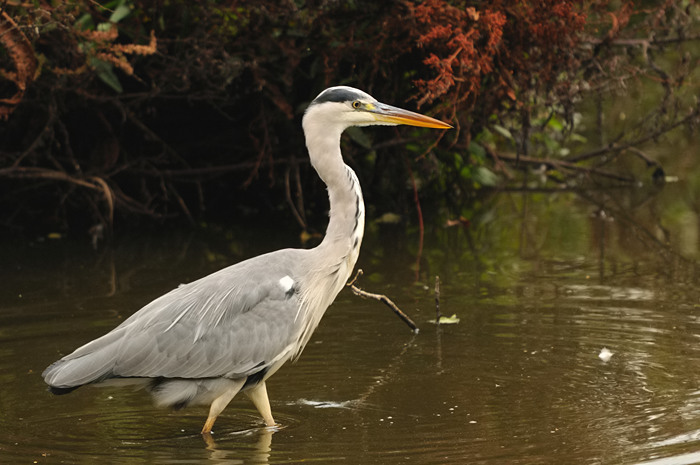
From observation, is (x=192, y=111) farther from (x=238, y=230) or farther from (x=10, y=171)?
(x=10, y=171)

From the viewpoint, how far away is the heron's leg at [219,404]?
17.0ft

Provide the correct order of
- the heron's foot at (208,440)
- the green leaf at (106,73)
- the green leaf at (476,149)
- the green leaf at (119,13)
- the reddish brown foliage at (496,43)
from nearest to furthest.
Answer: the heron's foot at (208,440) < the reddish brown foliage at (496,43) < the green leaf at (119,13) < the green leaf at (106,73) < the green leaf at (476,149)

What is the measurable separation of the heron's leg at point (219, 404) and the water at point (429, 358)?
9 centimetres

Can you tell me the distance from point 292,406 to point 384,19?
4.68 metres

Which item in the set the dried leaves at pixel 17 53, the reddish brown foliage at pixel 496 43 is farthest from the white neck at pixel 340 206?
the dried leaves at pixel 17 53

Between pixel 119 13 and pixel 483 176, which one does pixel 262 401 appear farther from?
pixel 483 176

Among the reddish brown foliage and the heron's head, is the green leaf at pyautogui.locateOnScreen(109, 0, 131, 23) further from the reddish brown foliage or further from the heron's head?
the heron's head

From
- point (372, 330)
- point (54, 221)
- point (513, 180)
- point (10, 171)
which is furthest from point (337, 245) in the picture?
point (513, 180)

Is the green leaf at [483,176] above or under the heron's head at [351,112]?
under

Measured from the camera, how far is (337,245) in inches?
219

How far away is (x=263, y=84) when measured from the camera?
365 inches

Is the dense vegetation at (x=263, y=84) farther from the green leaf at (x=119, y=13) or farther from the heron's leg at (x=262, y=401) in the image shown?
the heron's leg at (x=262, y=401)

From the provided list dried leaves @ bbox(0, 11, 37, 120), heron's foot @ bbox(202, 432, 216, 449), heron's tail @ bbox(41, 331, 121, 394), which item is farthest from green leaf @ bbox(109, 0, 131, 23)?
heron's foot @ bbox(202, 432, 216, 449)

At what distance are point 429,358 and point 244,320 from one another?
1355 mm
